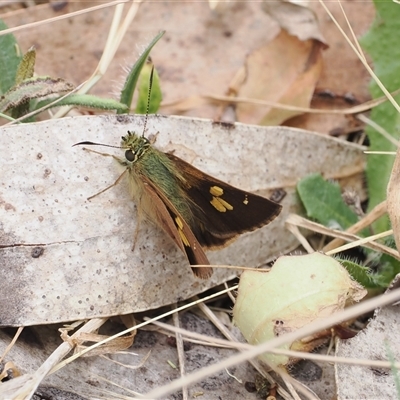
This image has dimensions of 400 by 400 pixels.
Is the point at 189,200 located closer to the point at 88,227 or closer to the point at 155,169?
the point at 155,169

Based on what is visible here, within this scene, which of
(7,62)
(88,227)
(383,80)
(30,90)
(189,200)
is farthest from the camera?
(383,80)

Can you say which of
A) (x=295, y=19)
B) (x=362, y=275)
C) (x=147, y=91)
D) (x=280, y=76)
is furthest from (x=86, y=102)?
(x=362, y=275)

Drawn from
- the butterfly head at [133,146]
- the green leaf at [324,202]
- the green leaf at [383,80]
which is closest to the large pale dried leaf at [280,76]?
the green leaf at [383,80]

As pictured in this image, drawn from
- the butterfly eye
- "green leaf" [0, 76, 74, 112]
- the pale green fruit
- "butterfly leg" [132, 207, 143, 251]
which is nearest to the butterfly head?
the butterfly eye

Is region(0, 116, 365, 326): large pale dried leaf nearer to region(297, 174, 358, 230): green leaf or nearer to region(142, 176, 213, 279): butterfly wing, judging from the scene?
region(142, 176, 213, 279): butterfly wing

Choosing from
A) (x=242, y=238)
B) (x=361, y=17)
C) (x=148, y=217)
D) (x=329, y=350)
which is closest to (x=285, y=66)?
(x=361, y=17)

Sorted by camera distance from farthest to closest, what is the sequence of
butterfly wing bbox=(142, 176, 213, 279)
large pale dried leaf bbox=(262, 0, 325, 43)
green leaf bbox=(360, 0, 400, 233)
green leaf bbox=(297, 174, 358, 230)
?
large pale dried leaf bbox=(262, 0, 325, 43), green leaf bbox=(360, 0, 400, 233), green leaf bbox=(297, 174, 358, 230), butterfly wing bbox=(142, 176, 213, 279)

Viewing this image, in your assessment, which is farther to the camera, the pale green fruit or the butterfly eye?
the butterfly eye

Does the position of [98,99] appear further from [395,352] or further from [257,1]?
[395,352]
